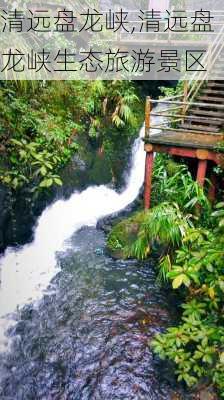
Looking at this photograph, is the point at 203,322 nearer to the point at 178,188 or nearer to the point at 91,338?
the point at 91,338

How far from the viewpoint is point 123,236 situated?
307 inches

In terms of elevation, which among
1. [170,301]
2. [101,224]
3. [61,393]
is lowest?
[61,393]

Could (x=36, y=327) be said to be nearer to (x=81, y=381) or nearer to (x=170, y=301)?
(x=81, y=381)

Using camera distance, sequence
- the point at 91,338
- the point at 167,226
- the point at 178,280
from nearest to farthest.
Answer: the point at 178,280, the point at 91,338, the point at 167,226

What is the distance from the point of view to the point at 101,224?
29.3 feet

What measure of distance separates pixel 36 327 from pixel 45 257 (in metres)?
1.93

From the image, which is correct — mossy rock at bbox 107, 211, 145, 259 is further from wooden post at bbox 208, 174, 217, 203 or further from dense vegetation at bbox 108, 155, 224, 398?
wooden post at bbox 208, 174, 217, 203

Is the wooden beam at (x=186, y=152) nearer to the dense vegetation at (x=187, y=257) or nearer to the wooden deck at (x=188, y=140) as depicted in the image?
the wooden deck at (x=188, y=140)

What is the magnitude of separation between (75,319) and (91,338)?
50 cm

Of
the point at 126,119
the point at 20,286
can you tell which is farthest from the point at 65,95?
the point at 20,286

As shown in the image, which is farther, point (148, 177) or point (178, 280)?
point (148, 177)

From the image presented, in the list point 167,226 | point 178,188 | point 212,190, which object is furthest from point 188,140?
point 167,226

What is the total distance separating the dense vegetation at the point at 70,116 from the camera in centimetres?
766

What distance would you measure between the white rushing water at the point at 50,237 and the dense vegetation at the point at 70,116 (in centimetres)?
93
